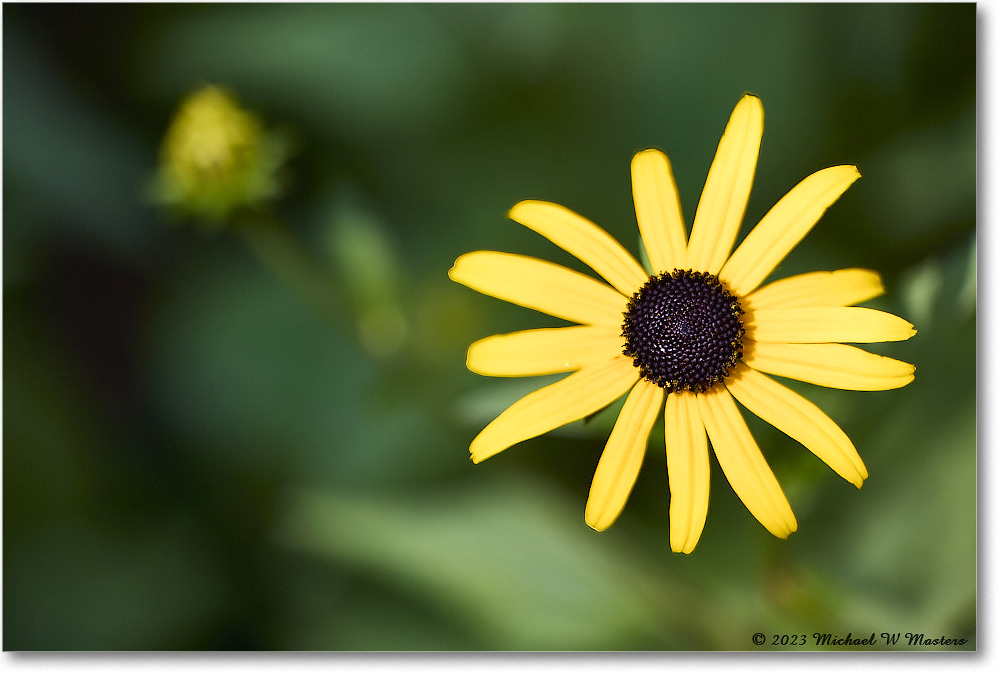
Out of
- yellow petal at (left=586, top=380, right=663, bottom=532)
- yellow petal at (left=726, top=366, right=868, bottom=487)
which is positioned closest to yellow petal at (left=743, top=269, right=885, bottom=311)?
yellow petal at (left=726, top=366, right=868, bottom=487)

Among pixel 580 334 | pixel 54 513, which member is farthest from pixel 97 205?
pixel 580 334

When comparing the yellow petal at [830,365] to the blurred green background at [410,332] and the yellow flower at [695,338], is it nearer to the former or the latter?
the yellow flower at [695,338]

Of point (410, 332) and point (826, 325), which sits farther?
point (410, 332)

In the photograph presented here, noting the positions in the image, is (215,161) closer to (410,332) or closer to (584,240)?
(410,332)

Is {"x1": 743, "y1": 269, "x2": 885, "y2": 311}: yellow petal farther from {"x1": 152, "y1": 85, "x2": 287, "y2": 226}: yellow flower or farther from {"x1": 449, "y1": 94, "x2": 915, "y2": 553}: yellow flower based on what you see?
{"x1": 152, "y1": 85, "x2": 287, "y2": 226}: yellow flower

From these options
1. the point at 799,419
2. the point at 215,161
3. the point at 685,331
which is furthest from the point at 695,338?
the point at 215,161

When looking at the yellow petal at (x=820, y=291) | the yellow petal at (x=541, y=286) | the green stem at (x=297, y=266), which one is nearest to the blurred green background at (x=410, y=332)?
the green stem at (x=297, y=266)
